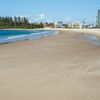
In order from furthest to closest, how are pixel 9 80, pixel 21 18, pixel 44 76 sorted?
pixel 21 18, pixel 44 76, pixel 9 80

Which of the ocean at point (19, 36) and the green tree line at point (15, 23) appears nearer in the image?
the ocean at point (19, 36)

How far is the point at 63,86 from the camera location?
19.7 ft

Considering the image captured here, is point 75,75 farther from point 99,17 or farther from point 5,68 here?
point 99,17

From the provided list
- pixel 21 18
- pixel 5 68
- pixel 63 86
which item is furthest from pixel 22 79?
pixel 21 18

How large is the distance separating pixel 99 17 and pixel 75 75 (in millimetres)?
192056

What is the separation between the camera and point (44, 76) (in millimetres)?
7113

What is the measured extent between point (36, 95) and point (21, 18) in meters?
177

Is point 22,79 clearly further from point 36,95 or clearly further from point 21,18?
point 21,18

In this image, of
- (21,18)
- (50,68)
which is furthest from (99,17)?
(50,68)

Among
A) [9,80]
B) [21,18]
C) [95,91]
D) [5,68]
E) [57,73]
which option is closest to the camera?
[95,91]

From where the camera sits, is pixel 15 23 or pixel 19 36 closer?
pixel 19 36

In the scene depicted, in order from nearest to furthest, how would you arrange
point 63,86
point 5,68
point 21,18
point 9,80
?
point 63,86 < point 9,80 < point 5,68 < point 21,18

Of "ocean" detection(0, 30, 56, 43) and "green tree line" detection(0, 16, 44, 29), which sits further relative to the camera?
"green tree line" detection(0, 16, 44, 29)

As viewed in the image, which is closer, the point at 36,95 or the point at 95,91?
the point at 36,95
